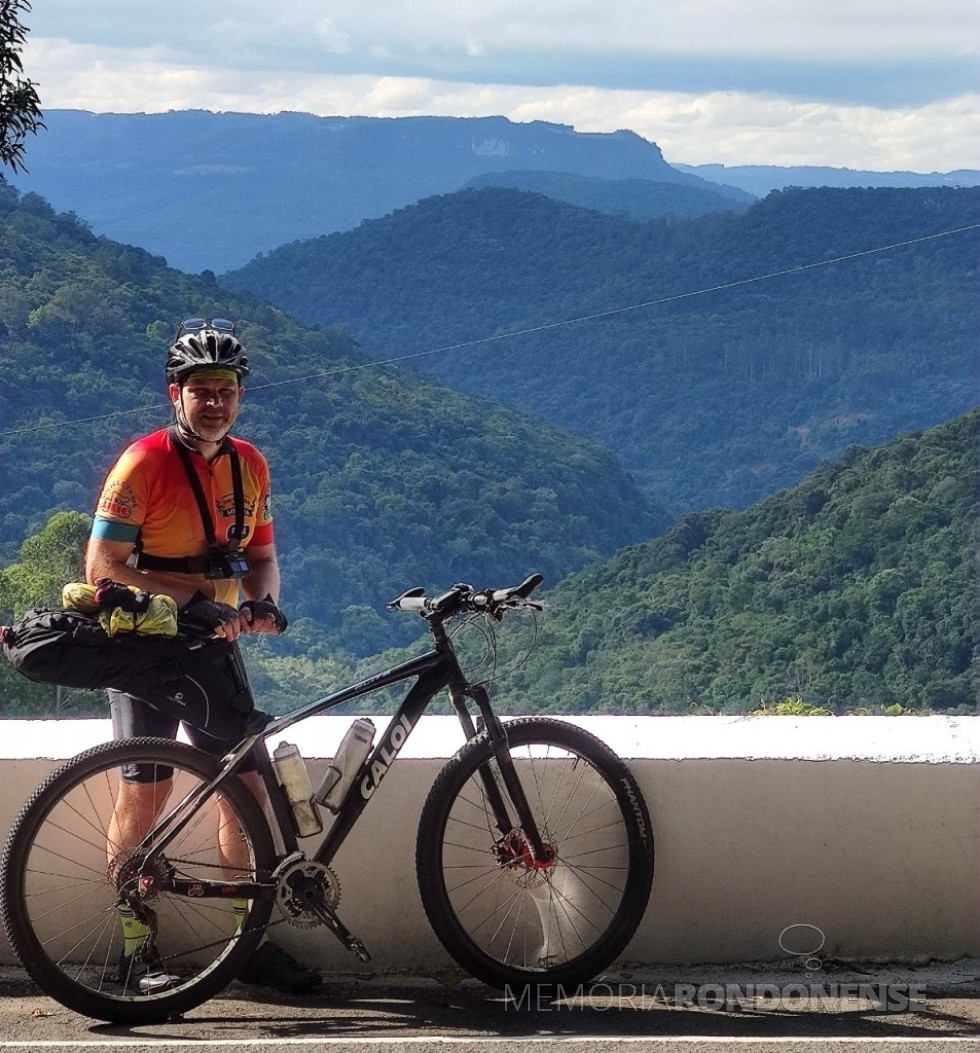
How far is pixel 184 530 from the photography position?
3340 millimetres

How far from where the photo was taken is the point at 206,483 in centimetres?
338

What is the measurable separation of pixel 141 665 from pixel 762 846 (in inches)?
63.6

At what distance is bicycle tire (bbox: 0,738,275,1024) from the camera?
3223mm

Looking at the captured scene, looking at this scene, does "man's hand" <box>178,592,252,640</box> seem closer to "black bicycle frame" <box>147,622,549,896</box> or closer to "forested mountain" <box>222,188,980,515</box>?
"black bicycle frame" <box>147,622,549,896</box>

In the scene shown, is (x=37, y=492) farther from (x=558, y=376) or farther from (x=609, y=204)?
(x=609, y=204)

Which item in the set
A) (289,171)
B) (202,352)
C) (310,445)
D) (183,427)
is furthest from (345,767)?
(289,171)

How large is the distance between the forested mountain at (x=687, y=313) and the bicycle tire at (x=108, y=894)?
64257mm

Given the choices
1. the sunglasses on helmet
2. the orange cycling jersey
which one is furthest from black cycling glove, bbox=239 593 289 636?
the sunglasses on helmet

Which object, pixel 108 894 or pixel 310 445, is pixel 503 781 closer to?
pixel 108 894

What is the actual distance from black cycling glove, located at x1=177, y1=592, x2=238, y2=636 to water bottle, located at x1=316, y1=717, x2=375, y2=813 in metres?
0.40

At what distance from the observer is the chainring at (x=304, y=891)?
3316mm

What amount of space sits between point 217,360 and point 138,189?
15618cm

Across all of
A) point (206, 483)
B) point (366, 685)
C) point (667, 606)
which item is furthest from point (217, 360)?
point (667, 606)

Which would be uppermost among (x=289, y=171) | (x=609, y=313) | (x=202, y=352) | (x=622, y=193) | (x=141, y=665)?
(x=289, y=171)
